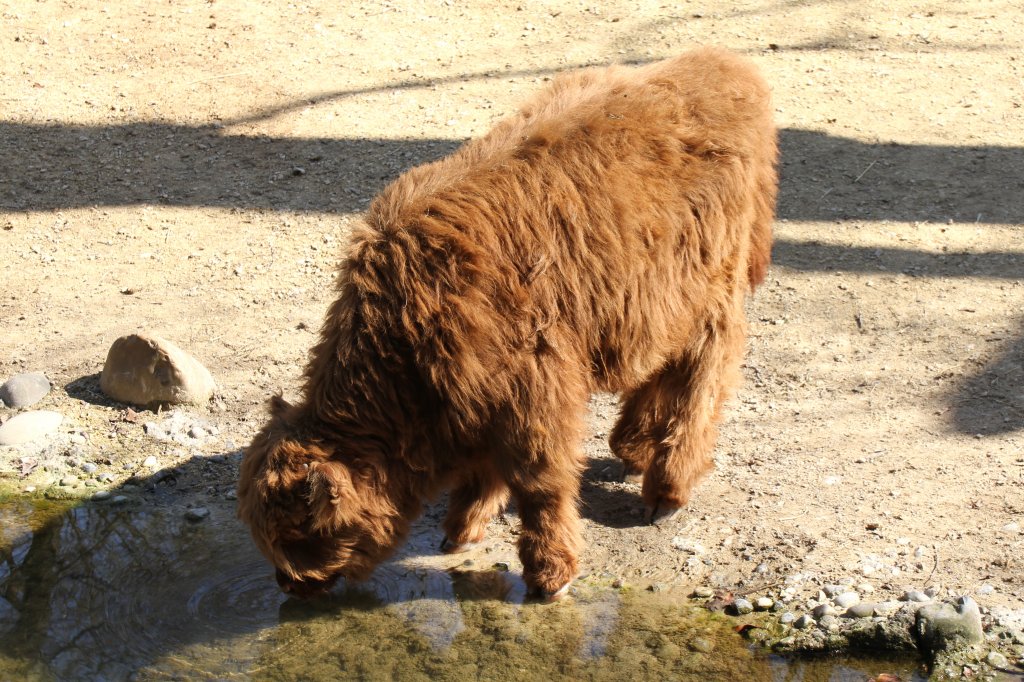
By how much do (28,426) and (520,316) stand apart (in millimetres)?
3154

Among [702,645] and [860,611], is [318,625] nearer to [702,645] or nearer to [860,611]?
[702,645]

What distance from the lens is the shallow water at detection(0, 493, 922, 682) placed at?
14.3 ft

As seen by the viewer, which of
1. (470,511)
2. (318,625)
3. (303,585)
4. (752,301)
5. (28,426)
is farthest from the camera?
(752,301)

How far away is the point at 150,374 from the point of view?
601 cm

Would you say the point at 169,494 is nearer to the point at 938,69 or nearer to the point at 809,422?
the point at 809,422

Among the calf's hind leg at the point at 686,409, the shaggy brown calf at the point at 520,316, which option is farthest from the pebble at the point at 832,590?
the shaggy brown calf at the point at 520,316

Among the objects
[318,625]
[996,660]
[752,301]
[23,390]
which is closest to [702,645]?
[996,660]

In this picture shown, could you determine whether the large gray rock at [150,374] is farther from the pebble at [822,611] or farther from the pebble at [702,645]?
the pebble at [822,611]

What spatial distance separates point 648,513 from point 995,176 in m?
4.32

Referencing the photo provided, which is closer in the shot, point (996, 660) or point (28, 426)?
point (996, 660)

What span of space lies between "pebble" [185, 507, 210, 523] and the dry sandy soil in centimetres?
17

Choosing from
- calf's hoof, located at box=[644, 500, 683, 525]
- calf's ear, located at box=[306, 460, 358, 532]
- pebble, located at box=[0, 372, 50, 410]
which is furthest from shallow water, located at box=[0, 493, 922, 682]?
pebble, located at box=[0, 372, 50, 410]

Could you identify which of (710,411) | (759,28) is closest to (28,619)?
(710,411)

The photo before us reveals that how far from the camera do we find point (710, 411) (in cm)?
511
